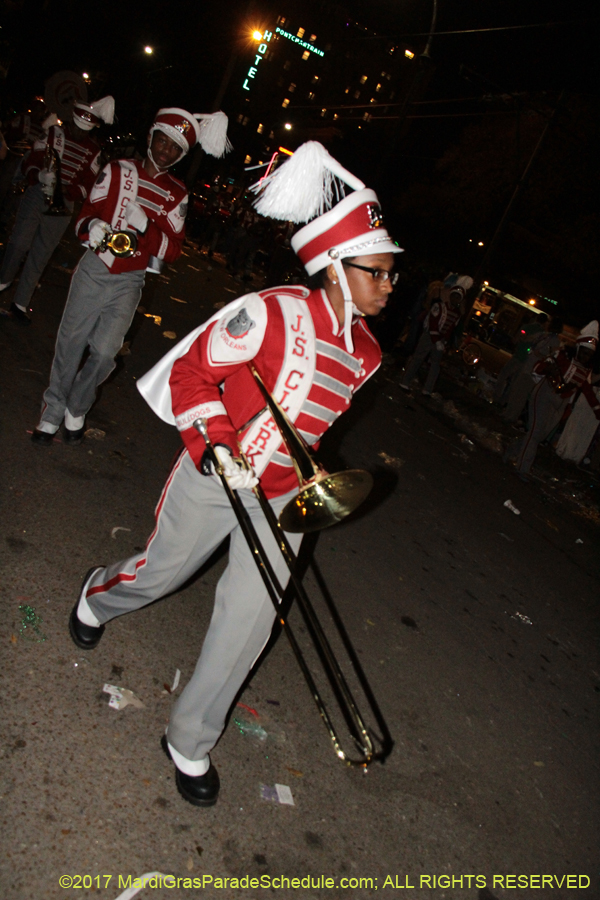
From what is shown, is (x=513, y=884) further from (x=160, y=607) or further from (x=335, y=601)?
(x=160, y=607)

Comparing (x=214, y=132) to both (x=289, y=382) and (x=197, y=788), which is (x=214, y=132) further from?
(x=197, y=788)

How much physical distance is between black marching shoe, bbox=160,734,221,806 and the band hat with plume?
12.9 ft

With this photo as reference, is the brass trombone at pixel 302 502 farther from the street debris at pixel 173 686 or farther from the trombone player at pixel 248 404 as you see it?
the street debris at pixel 173 686

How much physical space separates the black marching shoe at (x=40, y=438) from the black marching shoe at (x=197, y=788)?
278cm

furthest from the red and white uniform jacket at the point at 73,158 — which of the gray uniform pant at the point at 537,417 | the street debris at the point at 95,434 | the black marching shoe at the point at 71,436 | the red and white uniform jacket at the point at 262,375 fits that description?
the gray uniform pant at the point at 537,417

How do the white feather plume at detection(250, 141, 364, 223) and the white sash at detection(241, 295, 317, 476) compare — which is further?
the white feather plume at detection(250, 141, 364, 223)

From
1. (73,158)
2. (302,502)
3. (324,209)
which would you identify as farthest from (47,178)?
(302,502)

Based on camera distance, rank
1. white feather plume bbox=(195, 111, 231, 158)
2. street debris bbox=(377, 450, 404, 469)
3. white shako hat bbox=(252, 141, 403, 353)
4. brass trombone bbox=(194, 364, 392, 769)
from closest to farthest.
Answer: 1. brass trombone bbox=(194, 364, 392, 769)
2. white shako hat bbox=(252, 141, 403, 353)
3. white feather plume bbox=(195, 111, 231, 158)
4. street debris bbox=(377, 450, 404, 469)

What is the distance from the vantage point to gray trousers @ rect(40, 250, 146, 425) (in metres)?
4.26

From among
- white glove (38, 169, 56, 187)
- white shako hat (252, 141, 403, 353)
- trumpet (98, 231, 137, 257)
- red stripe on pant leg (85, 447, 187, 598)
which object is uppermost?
white shako hat (252, 141, 403, 353)

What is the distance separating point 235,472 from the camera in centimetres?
204

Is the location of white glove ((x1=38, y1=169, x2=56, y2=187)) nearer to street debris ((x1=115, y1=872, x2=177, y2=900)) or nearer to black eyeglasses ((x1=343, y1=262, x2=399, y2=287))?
black eyeglasses ((x1=343, y1=262, x2=399, y2=287))

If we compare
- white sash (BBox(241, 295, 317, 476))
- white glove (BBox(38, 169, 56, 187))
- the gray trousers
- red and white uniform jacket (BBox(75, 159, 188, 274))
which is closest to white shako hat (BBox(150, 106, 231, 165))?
red and white uniform jacket (BBox(75, 159, 188, 274))

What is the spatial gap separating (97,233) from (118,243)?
141mm
